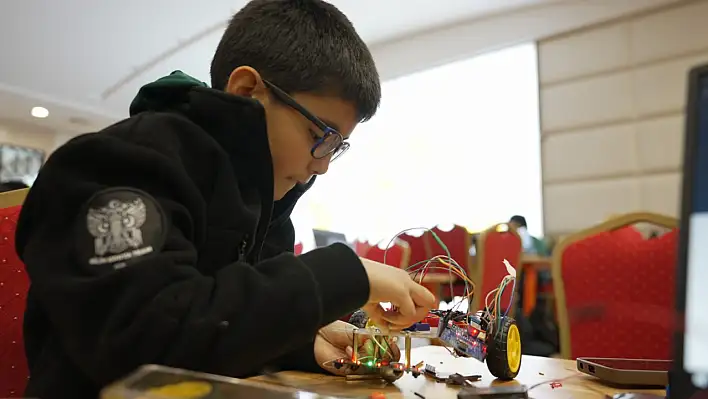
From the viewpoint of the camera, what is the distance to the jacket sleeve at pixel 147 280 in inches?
18.0

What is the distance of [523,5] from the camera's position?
3846 mm

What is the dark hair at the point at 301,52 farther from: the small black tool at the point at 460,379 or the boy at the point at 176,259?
the small black tool at the point at 460,379

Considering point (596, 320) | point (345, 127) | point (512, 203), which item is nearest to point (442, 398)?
point (345, 127)

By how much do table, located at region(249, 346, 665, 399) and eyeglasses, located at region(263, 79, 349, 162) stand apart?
1.01 feet

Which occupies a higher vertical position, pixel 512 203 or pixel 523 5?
pixel 523 5

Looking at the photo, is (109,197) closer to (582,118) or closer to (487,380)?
(487,380)

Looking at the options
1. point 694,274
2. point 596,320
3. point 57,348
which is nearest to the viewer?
point 694,274

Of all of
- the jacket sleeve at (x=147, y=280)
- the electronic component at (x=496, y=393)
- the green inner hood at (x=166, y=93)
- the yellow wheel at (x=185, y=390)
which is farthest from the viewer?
the green inner hood at (x=166, y=93)

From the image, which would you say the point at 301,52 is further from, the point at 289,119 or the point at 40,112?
the point at 40,112

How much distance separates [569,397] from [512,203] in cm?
323

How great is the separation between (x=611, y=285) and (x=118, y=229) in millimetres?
1125

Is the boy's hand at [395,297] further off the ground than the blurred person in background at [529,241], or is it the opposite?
the blurred person in background at [529,241]

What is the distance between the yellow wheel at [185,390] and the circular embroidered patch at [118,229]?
0.16 metres

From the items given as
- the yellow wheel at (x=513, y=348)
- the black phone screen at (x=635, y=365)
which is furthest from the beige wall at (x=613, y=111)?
the yellow wheel at (x=513, y=348)
